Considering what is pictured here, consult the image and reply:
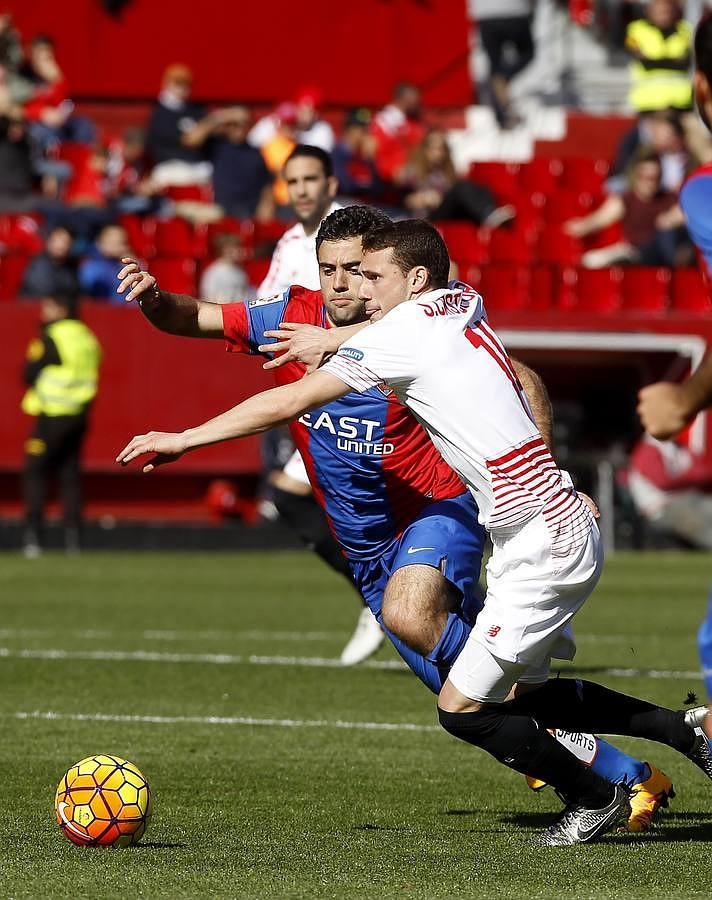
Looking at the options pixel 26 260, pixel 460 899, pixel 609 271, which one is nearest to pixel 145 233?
pixel 26 260

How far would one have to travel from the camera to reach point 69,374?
1823 centimetres

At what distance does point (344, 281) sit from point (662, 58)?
1778 centimetres

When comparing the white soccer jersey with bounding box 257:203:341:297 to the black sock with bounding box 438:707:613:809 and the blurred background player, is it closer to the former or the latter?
the blurred background player

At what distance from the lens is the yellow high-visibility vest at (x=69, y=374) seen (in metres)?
18.1

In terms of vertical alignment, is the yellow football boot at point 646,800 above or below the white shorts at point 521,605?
below

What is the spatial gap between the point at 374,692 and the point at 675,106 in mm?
15594

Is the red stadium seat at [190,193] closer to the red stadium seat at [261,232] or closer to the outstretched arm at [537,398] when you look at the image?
the red stadium seat at [261,232]

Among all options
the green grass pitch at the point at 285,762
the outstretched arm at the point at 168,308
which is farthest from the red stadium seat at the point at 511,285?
the outstretched arm at the point at 168,308

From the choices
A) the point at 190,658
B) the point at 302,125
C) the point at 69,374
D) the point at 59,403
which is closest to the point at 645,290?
the point at 302,125

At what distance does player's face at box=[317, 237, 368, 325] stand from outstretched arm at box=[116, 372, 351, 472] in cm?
119

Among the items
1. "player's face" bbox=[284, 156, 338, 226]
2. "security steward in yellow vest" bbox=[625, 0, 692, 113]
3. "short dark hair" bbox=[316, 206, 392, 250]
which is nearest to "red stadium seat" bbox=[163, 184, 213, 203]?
"security steward in yellow vest" bbox=[625, 0, 692, 113]

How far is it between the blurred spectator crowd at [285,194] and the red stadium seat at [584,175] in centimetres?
2

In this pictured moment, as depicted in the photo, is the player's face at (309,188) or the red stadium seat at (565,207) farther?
the red stadium seat at (565,207)

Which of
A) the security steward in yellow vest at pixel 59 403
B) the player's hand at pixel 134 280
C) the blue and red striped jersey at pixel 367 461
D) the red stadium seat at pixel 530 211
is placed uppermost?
the player's hand at pixel 134 280
